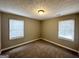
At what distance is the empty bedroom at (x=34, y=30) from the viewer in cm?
290

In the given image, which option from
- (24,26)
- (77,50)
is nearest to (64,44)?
(77,50)

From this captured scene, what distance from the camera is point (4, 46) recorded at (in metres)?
3.54

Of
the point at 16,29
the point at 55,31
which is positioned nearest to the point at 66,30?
the point at 55,31

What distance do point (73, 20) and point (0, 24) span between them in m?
3.89

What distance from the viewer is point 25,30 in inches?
201

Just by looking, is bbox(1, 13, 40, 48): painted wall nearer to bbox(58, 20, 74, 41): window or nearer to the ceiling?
the ceiling

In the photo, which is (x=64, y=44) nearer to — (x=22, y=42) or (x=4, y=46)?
(x=22, y=42)

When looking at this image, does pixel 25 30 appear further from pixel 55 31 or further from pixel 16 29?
pixel 55 31

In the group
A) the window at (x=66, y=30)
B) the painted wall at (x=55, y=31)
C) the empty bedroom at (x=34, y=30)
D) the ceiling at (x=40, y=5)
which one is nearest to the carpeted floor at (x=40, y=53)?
the empty bedroom at (x=34, y=30)

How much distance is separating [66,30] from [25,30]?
118 inches

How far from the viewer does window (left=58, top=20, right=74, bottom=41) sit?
3.73 metres

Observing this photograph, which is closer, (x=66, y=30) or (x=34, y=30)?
(x=66, y=30)

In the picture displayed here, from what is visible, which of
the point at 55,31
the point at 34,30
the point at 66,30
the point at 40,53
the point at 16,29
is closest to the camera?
the point at 40,53

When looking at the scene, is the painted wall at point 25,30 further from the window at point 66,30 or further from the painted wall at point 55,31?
the window at point 66,30
